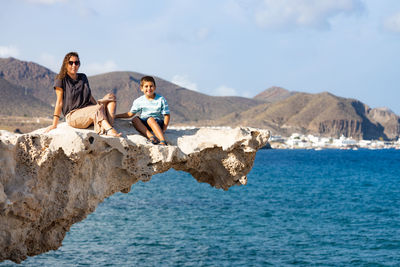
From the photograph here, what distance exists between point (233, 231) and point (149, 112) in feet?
50.7

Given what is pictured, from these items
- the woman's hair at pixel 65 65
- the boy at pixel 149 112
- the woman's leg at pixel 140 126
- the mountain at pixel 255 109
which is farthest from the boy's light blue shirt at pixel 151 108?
the mountain at pixel 255 109

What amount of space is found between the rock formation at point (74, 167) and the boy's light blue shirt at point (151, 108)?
1.20 ft

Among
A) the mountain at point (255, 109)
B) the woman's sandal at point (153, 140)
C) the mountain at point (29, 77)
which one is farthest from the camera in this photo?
the mountain at point (29, 77)

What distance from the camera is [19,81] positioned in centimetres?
18725

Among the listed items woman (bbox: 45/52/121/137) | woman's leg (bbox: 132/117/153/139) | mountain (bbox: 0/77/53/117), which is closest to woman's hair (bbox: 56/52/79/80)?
woman (bbox: 45/52/121/137)

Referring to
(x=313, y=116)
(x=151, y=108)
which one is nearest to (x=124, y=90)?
(x=313, y=116)

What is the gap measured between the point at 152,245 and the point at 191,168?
1150cm

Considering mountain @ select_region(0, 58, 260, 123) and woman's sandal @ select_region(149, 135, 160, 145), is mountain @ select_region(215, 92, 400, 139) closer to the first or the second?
mountain @ select_region(0, 58, 260, 123)

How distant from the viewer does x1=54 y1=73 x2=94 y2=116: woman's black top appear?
8.00 metres

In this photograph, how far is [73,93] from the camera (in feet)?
26.3

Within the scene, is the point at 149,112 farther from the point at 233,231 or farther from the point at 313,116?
the point at 313,116

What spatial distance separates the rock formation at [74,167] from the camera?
699 centimetres

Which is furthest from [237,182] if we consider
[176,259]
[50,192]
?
[176,259]

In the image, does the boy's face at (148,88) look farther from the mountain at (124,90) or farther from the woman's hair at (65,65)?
the mountain at (124,90)
